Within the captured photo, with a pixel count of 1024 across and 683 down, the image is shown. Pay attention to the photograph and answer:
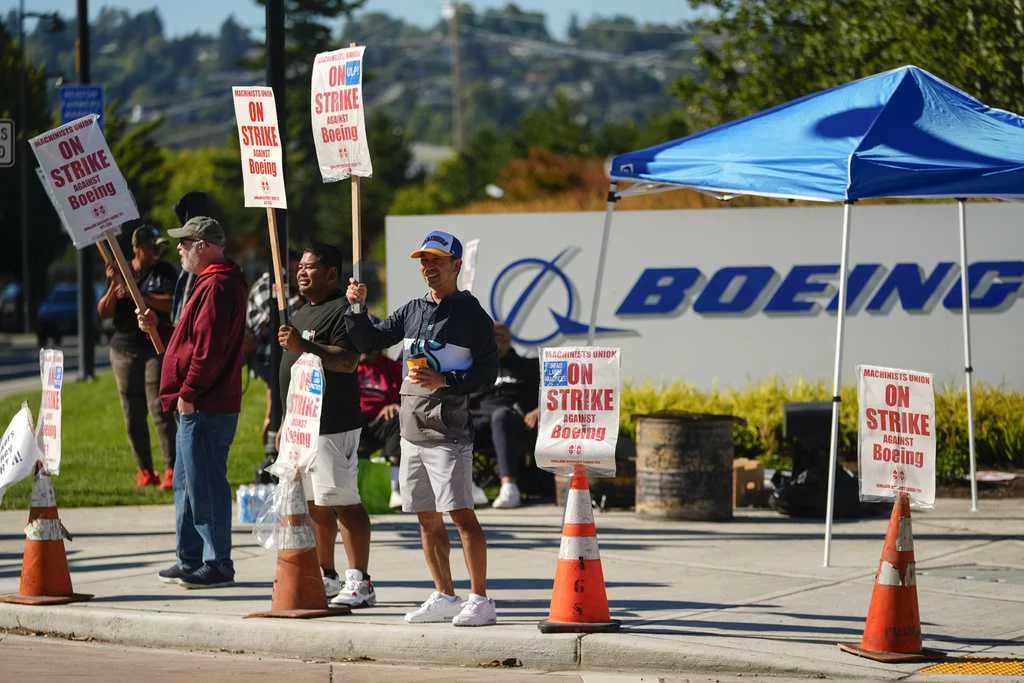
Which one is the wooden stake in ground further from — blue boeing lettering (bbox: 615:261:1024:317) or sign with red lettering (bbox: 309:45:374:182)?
blue boeing lettering (bbox: 615:261:1024:317)

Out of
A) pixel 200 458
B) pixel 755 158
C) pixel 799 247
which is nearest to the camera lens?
pixel 200 458

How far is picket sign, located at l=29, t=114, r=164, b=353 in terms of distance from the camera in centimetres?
1000

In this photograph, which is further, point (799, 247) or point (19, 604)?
point (799, 247)

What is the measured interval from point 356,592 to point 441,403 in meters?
1.28

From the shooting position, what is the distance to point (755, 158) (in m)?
11.2

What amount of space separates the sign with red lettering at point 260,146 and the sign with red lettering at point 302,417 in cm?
134

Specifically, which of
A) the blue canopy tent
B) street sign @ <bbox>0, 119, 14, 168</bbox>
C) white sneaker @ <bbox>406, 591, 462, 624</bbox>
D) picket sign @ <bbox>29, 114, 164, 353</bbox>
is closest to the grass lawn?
street sign @ <bbox>0, 119, 14, 168</bbox>

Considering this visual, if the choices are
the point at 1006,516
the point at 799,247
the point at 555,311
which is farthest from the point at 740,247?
the point at 1006,516

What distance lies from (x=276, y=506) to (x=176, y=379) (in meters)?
1.24

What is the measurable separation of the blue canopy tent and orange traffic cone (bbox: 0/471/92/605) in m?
4.51

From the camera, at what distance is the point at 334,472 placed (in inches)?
352

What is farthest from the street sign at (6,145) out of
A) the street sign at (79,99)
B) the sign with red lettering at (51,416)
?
the street sign at (79,99)

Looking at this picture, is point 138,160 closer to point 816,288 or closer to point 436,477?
point 816,288

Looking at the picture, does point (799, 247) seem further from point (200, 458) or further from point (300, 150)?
point (300, 150)
